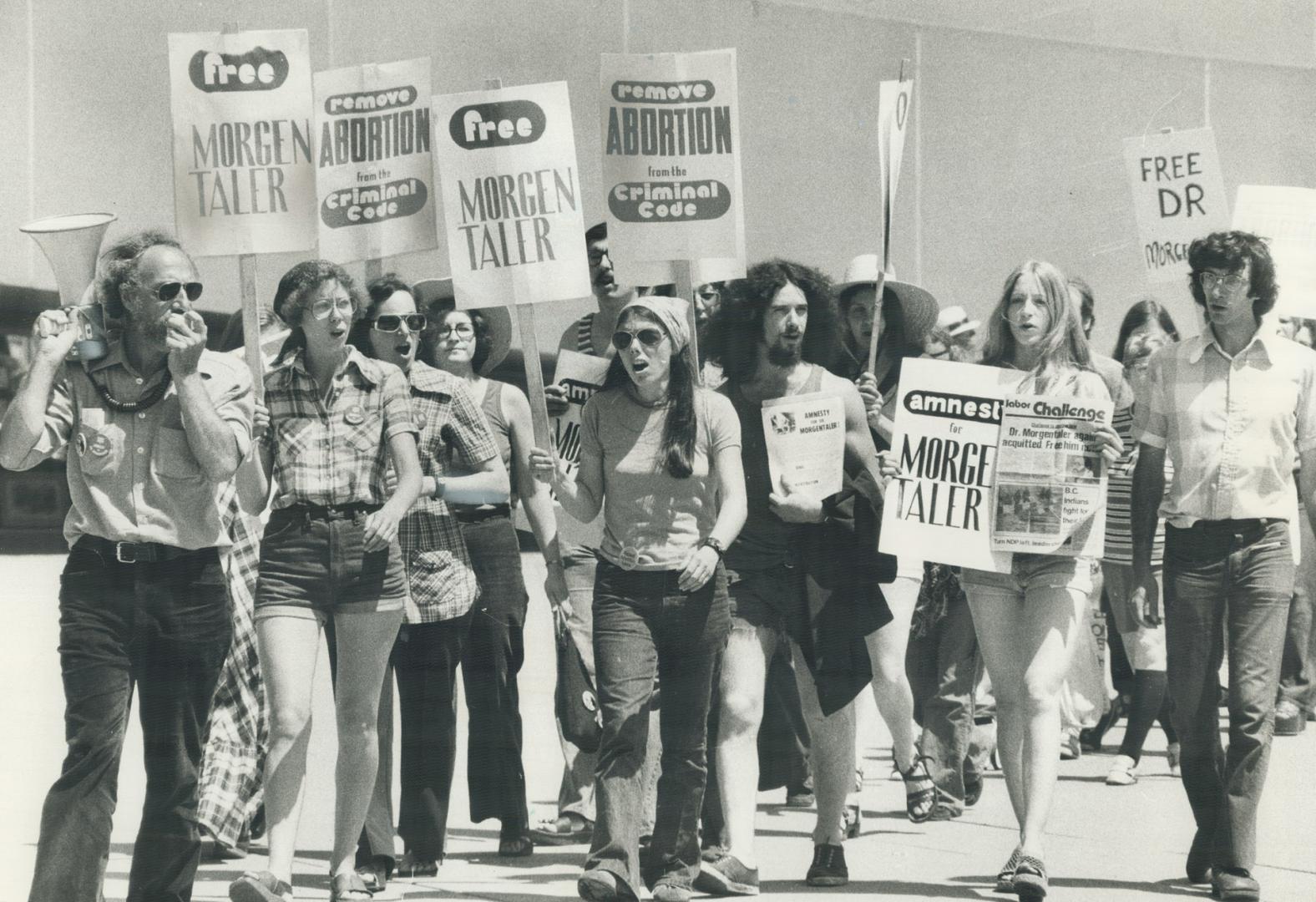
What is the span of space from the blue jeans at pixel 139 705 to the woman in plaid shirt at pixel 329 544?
0.29 metres

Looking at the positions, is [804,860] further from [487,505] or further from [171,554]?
[171,554]

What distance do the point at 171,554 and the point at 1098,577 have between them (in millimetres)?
5650

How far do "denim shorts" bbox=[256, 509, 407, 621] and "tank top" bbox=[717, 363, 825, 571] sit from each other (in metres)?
1.28

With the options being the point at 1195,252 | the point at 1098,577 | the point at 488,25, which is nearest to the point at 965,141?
the point at 488,25

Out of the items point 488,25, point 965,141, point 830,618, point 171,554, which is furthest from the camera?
point 965,141

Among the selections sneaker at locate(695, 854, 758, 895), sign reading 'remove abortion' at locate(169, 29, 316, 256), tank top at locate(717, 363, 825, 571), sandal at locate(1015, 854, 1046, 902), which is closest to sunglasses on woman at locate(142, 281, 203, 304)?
sign reading 'remove abortion' at locate(169, 29, 316, 256)

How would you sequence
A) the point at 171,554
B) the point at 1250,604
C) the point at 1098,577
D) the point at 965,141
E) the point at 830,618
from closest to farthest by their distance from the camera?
the point at 171,554 → the point at 1250,604 → the point at 830,618 → the point at 1098,577 → the point at 965,141

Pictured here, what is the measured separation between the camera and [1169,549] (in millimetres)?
6000

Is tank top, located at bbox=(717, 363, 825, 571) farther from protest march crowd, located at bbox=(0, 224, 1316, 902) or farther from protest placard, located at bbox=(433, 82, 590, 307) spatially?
protest placard, located at bbox=(433, 82, 590, 307)

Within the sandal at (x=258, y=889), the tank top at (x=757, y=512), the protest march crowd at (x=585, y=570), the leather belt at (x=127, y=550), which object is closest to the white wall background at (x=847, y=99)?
the protest march crowd at (x=585, y=570)

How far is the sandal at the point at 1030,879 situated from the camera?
5434 mm

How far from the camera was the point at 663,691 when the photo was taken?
5684 mm

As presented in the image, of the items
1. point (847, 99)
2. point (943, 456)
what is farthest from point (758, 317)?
point (847, 99)

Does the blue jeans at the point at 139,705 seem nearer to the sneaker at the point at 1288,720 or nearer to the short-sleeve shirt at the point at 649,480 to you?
the short-sleeve shirt at the point at 649,480
